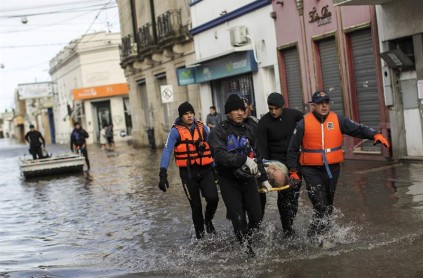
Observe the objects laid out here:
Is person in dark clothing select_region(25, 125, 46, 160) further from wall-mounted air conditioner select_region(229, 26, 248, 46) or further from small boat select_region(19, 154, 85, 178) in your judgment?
wall-mounted air conditioner select_region(229, 26, 248, 46)

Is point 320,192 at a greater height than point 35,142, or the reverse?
point 35,142

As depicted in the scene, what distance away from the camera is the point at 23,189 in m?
19.1

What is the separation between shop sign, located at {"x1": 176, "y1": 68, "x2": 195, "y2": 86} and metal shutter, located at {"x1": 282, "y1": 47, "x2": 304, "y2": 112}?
7484mm

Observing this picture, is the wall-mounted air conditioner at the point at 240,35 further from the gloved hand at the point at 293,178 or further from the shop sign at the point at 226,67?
the gloved hand at the point at 293,178

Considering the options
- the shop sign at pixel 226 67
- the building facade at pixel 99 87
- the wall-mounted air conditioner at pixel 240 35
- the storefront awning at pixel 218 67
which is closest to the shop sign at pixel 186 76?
the storefront awning at pixel 218 67

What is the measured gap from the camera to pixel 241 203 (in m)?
7.69

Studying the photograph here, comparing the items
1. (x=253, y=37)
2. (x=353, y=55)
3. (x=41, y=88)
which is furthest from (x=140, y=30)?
(x=41, y=88)

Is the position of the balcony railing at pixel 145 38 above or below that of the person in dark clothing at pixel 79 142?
above

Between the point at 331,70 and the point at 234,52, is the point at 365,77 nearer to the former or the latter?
the point at 331,70

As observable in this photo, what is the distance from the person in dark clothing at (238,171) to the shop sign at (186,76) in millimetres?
19997

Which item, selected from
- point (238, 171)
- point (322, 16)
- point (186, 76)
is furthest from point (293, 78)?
point (238, 171)

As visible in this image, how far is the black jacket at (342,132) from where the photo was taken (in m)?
7.76

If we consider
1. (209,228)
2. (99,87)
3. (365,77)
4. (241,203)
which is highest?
(99,87)

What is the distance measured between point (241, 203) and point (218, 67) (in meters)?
17.9
